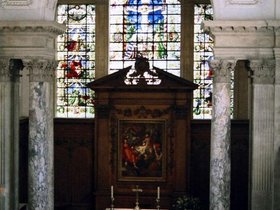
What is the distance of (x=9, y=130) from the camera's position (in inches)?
874

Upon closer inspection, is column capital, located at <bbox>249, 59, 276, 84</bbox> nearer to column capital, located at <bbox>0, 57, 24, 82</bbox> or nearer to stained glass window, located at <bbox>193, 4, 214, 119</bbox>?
column capital, located at <bbox>0, 57, 24, 82</bbox>

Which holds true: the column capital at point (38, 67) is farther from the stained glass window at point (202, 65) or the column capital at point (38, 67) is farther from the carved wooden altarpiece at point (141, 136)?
the stained glass window at point (202, 65)

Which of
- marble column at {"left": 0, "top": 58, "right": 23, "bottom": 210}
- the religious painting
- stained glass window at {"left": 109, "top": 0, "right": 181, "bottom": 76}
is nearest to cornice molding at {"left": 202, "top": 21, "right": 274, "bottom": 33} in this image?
marble column at {"left": 0, "top": 58, "right": 23, "bottom": 210}

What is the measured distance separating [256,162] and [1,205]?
7.82m

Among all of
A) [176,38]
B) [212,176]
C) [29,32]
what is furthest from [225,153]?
[176,38]

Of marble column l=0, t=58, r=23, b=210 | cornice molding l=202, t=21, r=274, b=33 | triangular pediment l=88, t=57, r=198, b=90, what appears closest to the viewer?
cornice molding l=202, t=21, r=274, b=33

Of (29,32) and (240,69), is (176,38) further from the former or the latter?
(29,32)

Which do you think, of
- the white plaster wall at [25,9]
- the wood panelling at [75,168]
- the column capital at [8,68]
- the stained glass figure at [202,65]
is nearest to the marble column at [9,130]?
the column capital at [8,68]

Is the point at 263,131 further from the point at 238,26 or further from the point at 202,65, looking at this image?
the point at 202,65

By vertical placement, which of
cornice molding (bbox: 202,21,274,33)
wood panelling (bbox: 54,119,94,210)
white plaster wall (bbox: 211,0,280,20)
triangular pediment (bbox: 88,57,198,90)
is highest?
white plaster wall (bbox: 211,0,280,20)

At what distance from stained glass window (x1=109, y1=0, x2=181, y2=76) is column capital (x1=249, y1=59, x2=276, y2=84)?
811 centimetres

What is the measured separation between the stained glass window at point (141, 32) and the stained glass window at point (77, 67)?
920 millimetres

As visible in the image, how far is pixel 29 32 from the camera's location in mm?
21531

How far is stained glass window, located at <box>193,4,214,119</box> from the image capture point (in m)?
28.7
